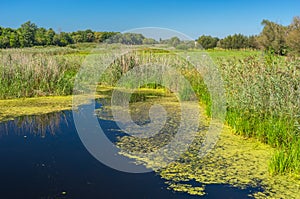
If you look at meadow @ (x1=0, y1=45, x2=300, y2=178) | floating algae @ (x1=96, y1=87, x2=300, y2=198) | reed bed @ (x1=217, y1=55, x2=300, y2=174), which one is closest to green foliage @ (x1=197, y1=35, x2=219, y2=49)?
meadow @ (x1=0, y1=45, x2=300, y2=178)

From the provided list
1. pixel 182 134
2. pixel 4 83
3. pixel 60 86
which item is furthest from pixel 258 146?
pixel 4 83

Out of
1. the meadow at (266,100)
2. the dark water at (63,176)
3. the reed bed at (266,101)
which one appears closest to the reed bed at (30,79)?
the meadow at (266,100)

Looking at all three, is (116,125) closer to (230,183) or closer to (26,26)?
(230,183)

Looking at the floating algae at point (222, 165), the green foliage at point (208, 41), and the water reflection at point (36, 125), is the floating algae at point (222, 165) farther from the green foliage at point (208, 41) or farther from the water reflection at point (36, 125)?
the green foliage at point (208, 41)

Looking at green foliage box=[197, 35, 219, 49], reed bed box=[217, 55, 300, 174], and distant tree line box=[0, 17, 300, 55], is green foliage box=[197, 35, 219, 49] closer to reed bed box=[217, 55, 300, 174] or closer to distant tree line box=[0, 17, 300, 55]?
distant tree line box=[0, 17, 300, 55]

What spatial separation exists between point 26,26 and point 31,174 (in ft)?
150

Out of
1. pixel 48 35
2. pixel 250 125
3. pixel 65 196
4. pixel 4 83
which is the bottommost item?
pixel 65 196

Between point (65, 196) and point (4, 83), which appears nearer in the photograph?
point (65, 196)

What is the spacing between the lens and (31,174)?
3467 mm

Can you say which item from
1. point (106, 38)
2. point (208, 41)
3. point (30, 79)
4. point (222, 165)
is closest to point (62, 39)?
point (106, 38)

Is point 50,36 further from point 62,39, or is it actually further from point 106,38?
point 106,38

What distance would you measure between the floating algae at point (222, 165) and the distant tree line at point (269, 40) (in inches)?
413

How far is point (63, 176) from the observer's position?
3443 mm

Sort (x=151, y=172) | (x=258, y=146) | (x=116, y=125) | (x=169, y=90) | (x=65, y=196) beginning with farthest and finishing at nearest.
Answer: (x=169, y=90) < (x=116, y=125) < (x=258, y=146) < (x=151, y=172) < (x=65, y=196)
